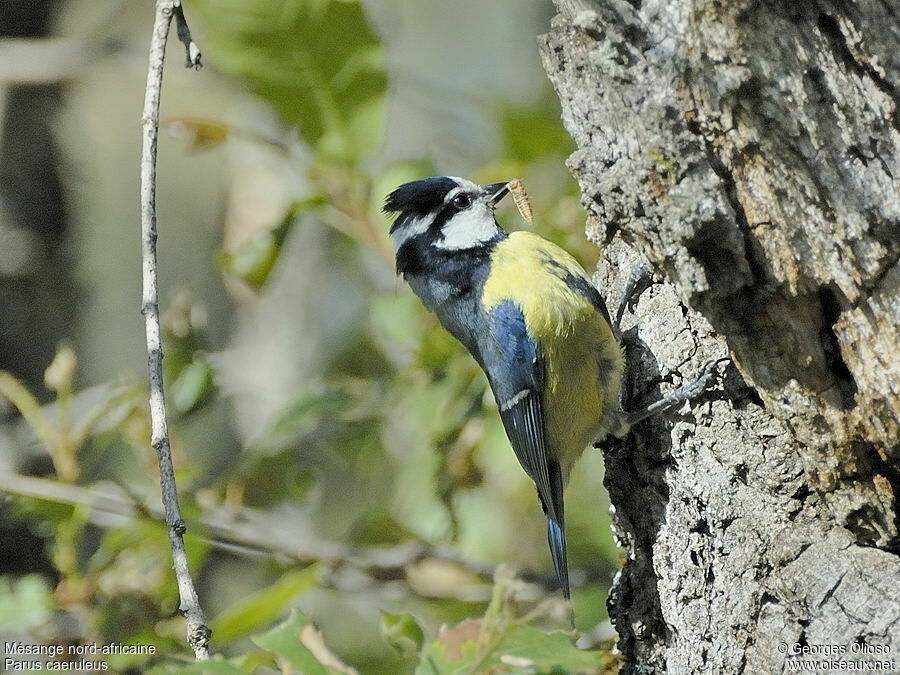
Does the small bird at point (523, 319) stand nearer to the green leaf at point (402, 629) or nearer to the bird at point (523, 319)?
the bird at point (523, 319)

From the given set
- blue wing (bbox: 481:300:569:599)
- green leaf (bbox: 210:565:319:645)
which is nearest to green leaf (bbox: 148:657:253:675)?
green leaf (bbox: 210:565:319:645)

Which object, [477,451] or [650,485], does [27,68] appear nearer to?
[477,451]

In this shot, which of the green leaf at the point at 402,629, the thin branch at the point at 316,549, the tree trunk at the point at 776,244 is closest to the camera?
the tree trunk at the point at 776,244

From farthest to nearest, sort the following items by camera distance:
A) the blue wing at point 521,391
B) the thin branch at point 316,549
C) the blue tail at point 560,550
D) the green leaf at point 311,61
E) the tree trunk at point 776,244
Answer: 1. the thin branch at point 316,549
2. the green leaf at point 311,61
3. the blue wing at point 521,391
4. the blue tail at point 560,550
5. the tree trunk at point 776,244

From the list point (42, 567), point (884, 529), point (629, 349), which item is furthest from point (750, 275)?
point (42, 567)

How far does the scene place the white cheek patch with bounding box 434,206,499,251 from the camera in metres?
2.49

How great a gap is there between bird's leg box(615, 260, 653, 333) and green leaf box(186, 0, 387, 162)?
2.77ft

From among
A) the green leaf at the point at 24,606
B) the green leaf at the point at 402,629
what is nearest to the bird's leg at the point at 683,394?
the green leaf at the point at 402,629

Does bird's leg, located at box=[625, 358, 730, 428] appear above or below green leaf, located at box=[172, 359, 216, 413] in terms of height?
below

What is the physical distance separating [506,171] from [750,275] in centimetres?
133

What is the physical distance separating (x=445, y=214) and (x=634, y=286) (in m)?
0.65

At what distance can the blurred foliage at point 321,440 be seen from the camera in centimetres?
234

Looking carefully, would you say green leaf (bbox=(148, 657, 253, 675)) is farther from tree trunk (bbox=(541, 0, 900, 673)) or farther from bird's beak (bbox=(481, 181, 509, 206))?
bird's beak (bbox=(481, 181, 509, 206))

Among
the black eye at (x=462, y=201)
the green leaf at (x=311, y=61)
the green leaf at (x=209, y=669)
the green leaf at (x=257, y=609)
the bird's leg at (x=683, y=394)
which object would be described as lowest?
the green leaf at (x=209, y=669)
